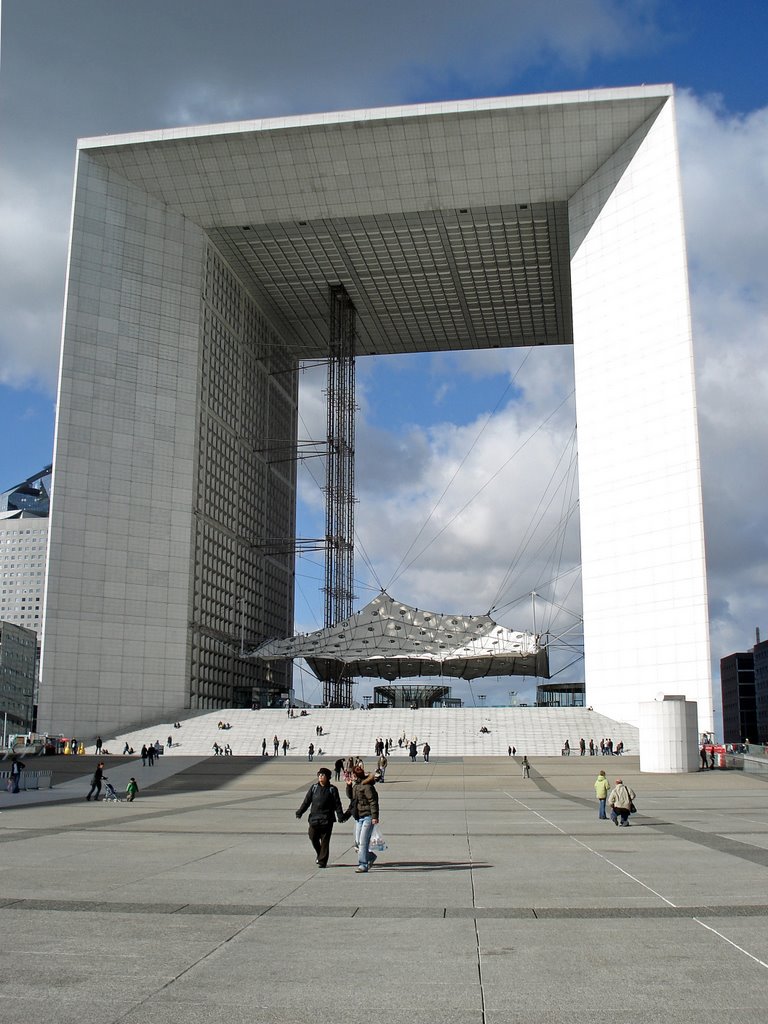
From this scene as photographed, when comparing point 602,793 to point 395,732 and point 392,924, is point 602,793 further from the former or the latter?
point 395,732

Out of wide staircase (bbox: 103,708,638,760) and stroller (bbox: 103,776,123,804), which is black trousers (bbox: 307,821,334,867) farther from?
wide staircase (bbox: 103,708,638,760)

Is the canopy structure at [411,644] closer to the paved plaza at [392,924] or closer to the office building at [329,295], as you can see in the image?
the office building at [329,295]

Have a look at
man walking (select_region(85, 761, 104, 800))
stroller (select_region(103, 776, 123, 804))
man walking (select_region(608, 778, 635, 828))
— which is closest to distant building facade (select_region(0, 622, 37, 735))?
man walking (select_region(85, 761, 104, 800))

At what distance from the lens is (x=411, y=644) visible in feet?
240

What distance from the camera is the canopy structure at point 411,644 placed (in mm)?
71000

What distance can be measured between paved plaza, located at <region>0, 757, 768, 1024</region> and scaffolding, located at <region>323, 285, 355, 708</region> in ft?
189

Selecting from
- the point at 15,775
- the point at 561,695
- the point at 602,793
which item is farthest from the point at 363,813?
the point at 561,695

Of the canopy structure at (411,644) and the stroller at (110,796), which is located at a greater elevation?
the canopy structure at (411,644)

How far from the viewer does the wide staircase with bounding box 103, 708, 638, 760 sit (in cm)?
5294

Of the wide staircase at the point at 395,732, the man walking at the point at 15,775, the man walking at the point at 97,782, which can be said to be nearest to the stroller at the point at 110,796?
the man walking at the point at 97,782

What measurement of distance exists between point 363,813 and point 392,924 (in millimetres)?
3992

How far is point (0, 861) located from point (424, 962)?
7610 mm

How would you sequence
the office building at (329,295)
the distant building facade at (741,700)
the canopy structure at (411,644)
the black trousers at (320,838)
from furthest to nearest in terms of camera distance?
the distant building facade at (741,700)
the canopy structure at (411,644)
the office building at (329,295)
the black trousers at (320,838)

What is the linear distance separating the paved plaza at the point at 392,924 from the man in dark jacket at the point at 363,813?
245mm
